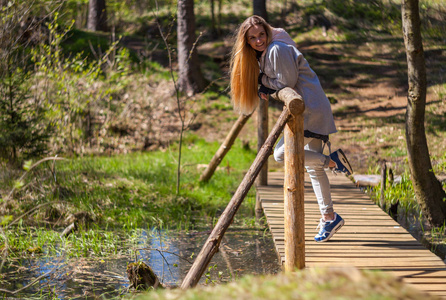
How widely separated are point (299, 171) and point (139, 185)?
4.48 m

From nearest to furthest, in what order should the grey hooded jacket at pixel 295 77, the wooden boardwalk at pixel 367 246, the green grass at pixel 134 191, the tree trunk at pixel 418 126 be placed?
1. the wooden boardwalk at pixel 367 246
2. the grey hooded jacket at pixel 295 77
3. the tree trunk at pixel 418 126
4. the green grass at pixel 134 191

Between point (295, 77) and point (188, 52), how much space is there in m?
8.40

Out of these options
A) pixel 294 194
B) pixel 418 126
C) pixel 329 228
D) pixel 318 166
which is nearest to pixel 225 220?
pixel 294 194

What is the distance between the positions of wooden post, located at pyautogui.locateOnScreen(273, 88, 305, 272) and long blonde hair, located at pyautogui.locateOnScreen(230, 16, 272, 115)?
788 millimetres

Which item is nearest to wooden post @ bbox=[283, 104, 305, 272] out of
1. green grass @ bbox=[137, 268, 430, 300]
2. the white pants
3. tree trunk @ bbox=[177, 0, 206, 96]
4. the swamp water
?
the white pants

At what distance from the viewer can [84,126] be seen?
Result: 33.0ft

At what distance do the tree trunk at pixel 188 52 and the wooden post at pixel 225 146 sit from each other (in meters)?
3.97

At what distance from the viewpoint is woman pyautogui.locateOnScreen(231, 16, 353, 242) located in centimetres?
396

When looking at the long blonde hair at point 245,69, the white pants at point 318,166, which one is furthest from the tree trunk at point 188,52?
the white pants at point 318,166

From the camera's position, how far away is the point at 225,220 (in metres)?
3.38

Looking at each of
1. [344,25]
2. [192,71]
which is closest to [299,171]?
[192,71]

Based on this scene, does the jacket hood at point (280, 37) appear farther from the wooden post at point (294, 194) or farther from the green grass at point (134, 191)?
the green grass at point (134, 191)

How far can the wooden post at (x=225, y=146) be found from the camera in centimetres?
709

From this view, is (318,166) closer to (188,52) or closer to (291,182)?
(291,182)
